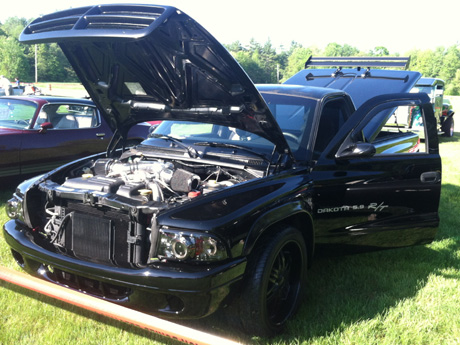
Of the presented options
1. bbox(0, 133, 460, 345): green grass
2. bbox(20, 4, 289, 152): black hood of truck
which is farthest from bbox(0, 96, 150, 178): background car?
bbox(20, 4, 289, 152): black hood of truck

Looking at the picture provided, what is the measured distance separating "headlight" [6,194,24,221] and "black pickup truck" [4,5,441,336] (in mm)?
15

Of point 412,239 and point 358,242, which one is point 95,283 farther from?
point 412,239

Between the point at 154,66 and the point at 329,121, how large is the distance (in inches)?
67.5

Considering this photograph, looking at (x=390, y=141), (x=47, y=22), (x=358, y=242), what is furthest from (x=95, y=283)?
(x=390, y=141)

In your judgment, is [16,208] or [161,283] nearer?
[161,283]

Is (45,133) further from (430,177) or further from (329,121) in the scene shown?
(430,177)

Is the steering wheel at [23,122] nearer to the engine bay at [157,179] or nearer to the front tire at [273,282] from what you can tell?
the engine bay at [157,179]

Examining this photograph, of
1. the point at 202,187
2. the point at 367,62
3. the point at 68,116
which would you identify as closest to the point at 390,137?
the point at 202,187

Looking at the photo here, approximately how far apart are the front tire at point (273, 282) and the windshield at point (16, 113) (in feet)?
16.8

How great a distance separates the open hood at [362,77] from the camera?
6.61 meters

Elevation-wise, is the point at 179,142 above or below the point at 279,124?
below

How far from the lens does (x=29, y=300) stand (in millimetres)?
3443

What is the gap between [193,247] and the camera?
8.50 feet

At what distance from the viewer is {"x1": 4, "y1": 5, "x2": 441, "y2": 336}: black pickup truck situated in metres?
2.66
